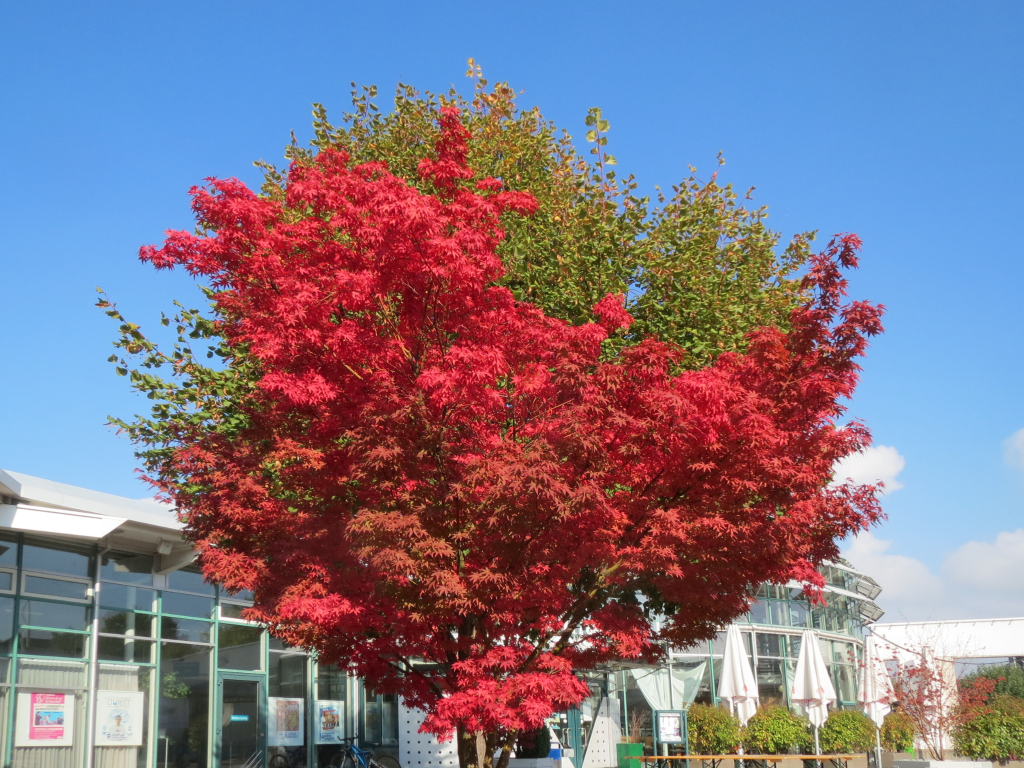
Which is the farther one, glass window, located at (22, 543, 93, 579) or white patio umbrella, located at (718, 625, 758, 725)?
white patio umbrella, located at (718, 625, 758, 725)

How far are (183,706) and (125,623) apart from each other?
171 cm

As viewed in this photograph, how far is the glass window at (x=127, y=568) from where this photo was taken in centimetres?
1370

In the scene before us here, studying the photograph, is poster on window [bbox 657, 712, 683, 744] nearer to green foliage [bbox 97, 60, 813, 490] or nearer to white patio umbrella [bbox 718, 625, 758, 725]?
white patio umbrella [bbox 718, 625, 758, 725]

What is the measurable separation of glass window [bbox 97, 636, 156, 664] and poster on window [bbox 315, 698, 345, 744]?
4037mm

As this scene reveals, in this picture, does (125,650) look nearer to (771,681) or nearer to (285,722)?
(285,722)

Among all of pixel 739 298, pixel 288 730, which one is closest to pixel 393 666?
pixel 739 298

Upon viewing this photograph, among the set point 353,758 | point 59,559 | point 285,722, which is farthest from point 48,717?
point 353,758

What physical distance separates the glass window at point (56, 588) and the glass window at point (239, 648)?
2938 millimetres

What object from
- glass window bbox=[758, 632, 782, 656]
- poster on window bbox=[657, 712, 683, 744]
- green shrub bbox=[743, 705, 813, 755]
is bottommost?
green shrub bbox=[743, 705, 813, 755]

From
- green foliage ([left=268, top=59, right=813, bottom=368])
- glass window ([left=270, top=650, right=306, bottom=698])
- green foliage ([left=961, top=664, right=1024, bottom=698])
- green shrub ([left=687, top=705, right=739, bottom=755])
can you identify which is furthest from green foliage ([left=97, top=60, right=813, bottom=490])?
green foliage ([left=961, top=664, right=1024, bottom=698])

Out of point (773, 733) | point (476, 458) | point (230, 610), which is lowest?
point (773, 733)

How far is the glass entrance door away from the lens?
1512 centimetres

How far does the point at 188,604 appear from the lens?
49.8ft

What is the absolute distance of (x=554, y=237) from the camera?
484 inches
